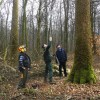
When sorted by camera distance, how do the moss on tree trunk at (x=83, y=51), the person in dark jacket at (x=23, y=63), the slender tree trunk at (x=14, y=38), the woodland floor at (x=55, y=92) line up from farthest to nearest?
the slender tree trunk at (x=14, y=38) → the moss on tree trunk at (x=83, y=51) → the person in dark jacket at (x=23, y=63) → the woodland floor at (x=55, y=92)

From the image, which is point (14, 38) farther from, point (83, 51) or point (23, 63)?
point (83, 51)

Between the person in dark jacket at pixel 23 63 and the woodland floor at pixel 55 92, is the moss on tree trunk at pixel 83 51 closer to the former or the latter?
the woodland floor at pixel 55 92

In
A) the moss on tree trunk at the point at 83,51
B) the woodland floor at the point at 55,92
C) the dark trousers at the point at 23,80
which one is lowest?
the woodland floor at the point at 55,92

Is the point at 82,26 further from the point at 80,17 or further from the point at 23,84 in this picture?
the point at 23,84

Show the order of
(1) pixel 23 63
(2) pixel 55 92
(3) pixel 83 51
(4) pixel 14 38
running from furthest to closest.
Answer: (4) pixel 14 38, (3) pixel 83 51, (1) pixel 23 63, (2) pixel 55 92

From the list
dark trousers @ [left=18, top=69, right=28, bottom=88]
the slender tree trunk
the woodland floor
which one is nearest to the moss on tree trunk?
the woodland floor

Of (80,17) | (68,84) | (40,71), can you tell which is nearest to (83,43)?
(80,17)

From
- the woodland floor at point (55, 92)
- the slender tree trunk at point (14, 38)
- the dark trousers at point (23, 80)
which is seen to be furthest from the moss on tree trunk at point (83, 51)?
the slender tree trunk at point (14, 38)

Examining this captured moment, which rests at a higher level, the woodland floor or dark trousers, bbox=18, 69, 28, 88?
dark trousers, bbox=18, 69, 28, 88

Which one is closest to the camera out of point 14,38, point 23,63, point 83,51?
point 23,63

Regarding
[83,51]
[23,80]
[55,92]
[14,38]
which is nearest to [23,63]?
[23,80]

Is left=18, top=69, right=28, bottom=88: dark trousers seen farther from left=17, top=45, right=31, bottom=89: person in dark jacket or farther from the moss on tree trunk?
the moss on tree trunk

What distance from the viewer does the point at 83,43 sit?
11.1m

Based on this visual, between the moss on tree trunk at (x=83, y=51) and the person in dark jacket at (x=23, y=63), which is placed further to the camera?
the moss on tree trunk at (x=83, y=51)
